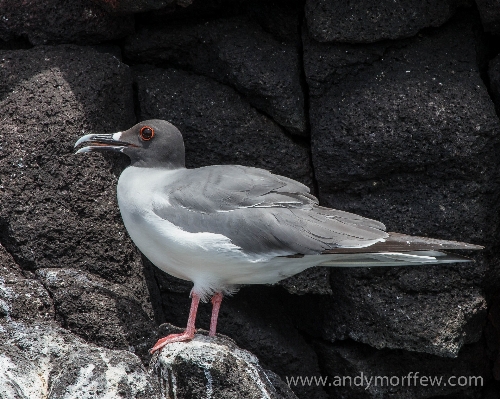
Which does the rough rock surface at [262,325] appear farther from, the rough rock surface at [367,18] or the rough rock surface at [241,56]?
the rough rock surface at [367,18]

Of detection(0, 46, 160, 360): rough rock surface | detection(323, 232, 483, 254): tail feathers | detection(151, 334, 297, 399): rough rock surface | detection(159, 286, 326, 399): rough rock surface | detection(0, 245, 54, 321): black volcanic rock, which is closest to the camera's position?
detection(151, 334, 297, 399): rough rock surface

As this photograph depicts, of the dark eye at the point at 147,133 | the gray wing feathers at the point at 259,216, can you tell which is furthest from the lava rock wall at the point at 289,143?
the gray wing feathers at the point at 259,216

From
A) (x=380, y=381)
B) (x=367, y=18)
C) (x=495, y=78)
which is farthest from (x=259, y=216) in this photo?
(x=495, y=78)

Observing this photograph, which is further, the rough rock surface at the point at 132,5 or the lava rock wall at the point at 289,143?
the rough rock surface at the point at 132,5

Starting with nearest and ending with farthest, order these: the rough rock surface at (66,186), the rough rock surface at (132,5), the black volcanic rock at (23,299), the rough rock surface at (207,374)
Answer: the rough rock surface at (207,374)
the black volcanic rock at (23,299)
the rough rock surface at (66,186)
the rough rock surface at (132,5)

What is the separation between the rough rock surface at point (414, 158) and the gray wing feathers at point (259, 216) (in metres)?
0.87

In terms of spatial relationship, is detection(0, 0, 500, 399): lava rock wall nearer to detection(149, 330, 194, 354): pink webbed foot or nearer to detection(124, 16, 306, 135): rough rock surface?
detection(124, 16, 306, 135): rough rock surface

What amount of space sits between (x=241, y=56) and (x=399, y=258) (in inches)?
80.1

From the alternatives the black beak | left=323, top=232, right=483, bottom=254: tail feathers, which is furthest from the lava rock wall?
left=323, top=232, right=483, bottom=254: tail feathers

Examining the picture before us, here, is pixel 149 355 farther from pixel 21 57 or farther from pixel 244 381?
pixel 21 57

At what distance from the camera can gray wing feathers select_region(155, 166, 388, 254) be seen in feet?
18.0

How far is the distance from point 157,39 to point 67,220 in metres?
1.61

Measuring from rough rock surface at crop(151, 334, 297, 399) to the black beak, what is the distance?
A: 4.72 ft

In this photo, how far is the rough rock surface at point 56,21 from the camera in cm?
661
